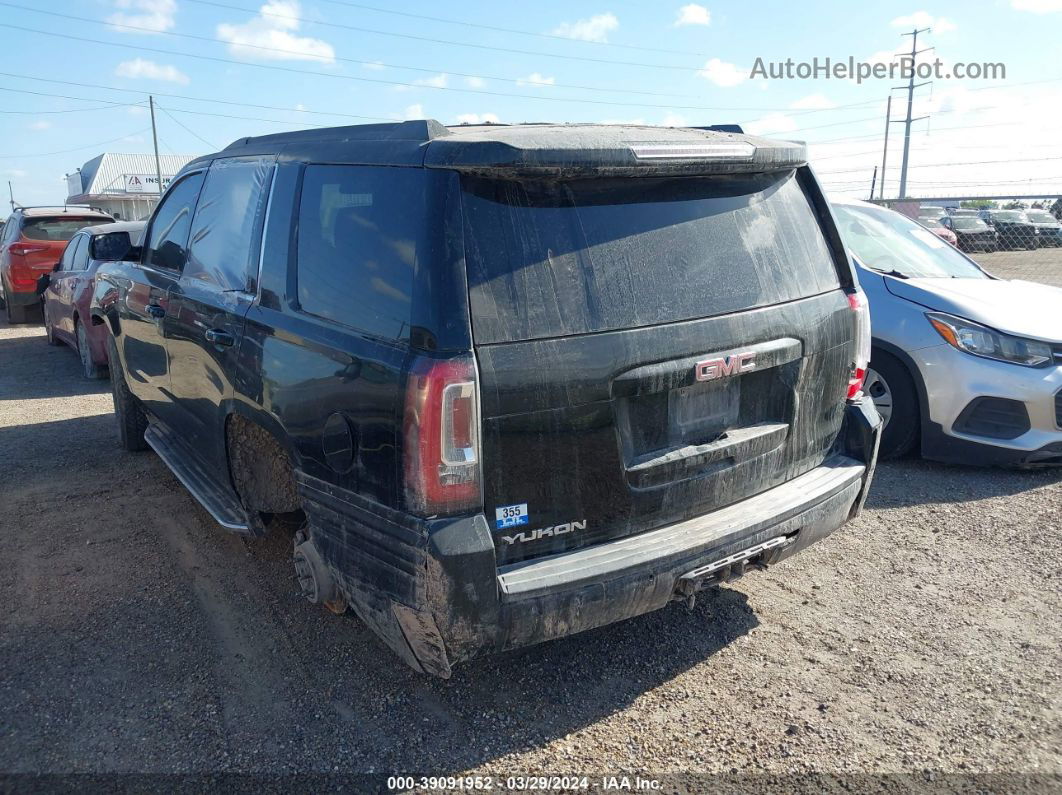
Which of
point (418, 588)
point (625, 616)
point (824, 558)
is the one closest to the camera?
point (418, 588)

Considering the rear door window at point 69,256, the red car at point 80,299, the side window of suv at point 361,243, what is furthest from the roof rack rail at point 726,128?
the rear door window at point 69,256

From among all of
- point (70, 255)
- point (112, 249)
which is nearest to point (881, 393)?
point (112, 249)

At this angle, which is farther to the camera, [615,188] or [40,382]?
[40,382]

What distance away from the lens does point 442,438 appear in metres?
2.53

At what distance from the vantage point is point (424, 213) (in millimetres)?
2615

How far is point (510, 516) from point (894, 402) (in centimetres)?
389

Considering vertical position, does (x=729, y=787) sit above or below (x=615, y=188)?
below

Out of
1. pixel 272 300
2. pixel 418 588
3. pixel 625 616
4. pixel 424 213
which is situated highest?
pixel 424 213

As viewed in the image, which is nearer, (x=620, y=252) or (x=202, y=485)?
(x=620, y=252)

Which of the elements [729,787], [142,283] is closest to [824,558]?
[729,787]

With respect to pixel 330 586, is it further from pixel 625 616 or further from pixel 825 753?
pixel 825 753

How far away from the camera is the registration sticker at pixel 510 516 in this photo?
104 inches

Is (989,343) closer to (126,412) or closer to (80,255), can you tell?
(126,412)

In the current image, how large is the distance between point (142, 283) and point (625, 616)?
3.59 m
